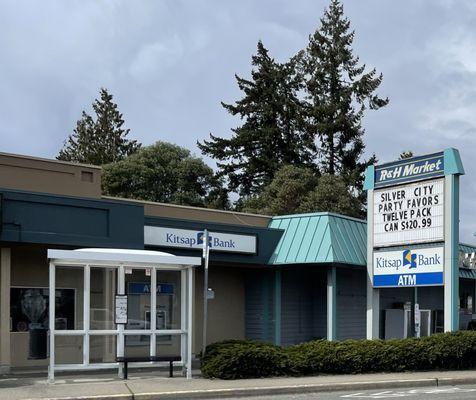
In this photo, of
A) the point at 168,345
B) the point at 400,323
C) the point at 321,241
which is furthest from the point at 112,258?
the point at 400,323

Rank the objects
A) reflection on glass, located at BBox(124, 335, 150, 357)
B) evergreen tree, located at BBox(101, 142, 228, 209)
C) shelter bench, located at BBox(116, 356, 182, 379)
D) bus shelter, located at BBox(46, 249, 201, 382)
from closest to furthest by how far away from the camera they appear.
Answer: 1. bus shelter, located at BBox(46, 249, 201, 382)
2. shelter bench, located at BBox(116, 356, 182, 379)
3. reflection on glass, located at BBox(124, 335, 150, 357)
4. evergreen tree, located at BBox(101, 142, 228, 209)

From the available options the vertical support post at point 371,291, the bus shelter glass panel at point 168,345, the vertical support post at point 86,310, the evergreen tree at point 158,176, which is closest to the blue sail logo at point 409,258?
the vertical support post at point 371,291

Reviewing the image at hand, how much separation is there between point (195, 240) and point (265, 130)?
106 ft

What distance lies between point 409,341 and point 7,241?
978 centimetres

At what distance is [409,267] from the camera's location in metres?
19.8

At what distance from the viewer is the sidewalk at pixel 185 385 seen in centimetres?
1328

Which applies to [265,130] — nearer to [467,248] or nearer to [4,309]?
[467,248]

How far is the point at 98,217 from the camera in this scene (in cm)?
1881

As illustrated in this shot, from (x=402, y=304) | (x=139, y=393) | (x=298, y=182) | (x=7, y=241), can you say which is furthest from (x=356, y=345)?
(x=298, y=182)

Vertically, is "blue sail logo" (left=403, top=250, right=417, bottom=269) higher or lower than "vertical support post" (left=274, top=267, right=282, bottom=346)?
higher

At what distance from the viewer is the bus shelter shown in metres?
15.0

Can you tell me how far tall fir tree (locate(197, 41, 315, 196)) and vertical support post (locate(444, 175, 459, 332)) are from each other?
1341 inches

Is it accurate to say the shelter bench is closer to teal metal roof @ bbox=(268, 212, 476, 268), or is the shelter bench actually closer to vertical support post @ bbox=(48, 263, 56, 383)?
vertical support post @ bbox=(48, 263, 56, 383)

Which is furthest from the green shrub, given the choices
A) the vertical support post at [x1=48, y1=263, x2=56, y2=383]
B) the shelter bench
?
the vertical support post at [x1=48, y1=263, x2=56, y2=383]
